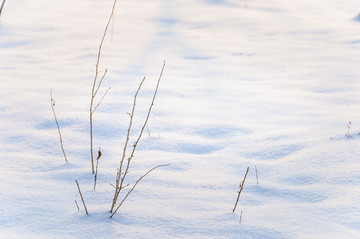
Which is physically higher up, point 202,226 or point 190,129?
point 202,226

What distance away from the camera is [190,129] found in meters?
3.22

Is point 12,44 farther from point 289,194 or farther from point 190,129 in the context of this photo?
point 289,194

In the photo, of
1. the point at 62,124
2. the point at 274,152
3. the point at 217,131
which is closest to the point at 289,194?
the point at 274,152

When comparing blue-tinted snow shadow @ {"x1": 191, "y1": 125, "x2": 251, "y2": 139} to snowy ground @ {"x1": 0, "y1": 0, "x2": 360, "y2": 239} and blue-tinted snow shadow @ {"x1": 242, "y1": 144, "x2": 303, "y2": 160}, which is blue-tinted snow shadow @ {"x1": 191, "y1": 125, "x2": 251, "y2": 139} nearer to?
snowy ground @ {"x1": 0, "y1": 0, "x2": 360, "y2": 239}

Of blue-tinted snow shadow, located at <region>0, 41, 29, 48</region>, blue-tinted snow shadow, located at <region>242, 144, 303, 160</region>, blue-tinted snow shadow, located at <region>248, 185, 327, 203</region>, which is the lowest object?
blue-tinted snow shadow, located at <region>0, 41, 29, 48</region>

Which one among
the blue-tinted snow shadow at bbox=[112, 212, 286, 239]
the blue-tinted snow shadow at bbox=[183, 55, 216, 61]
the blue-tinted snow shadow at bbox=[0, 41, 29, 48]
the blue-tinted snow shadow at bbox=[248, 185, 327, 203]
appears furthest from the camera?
the blue-tinted snow shadow at bbox=[0, 41, 29, 48]

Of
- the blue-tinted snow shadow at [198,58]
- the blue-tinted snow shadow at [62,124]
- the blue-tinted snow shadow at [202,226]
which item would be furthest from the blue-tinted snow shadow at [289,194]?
the blue-tinted snow shadow at [198,58]

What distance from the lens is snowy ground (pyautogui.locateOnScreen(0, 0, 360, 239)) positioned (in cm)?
198

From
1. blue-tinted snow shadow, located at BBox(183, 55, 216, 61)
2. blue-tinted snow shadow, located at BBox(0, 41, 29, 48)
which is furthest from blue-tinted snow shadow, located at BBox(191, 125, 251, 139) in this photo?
blue-tinted snow shadow, located at BBox(0, 41, 29, 48)

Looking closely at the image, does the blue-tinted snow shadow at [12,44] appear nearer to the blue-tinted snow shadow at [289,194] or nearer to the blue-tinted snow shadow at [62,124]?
the blue-tinted snow shadow at [62,124]

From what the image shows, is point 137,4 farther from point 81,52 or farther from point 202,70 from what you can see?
point 202,70

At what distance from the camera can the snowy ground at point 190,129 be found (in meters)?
1.98

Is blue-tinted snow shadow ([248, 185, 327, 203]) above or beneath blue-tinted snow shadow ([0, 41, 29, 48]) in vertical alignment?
above

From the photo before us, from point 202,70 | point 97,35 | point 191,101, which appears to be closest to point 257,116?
point 191,101
